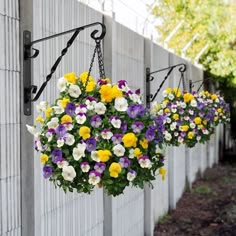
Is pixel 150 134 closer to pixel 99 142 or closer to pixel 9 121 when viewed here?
pixel 99 142

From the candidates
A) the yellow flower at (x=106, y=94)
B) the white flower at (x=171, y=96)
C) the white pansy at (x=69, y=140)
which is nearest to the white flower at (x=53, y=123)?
the white pansy at (x=69, y=140)

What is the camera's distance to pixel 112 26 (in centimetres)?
412

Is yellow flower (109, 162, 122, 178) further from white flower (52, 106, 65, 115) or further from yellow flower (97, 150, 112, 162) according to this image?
white flower (52, 106, 65, 115)

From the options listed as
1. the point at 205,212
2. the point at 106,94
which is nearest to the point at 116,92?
the point at 106,94

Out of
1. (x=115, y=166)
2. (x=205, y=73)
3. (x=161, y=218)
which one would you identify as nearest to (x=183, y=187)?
(x=161, y=218)

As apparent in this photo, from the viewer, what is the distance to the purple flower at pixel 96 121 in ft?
7.29

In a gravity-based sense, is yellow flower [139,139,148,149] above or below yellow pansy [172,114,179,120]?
below

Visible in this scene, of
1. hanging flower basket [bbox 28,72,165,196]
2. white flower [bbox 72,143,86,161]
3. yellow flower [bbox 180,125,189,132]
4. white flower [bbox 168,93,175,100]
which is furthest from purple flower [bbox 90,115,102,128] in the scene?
white flower [bbox 168,93,175,100]

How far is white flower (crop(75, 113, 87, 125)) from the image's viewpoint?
2201 millimetres

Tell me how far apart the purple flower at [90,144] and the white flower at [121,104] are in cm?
19

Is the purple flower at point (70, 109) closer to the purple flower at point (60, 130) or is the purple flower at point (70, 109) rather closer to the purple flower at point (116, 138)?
the purple flower at point (60, 130)

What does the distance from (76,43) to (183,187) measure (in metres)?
5.35

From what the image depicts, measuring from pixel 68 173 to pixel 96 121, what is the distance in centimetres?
25

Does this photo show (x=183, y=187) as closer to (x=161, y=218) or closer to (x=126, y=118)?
(x=161, y=218)
